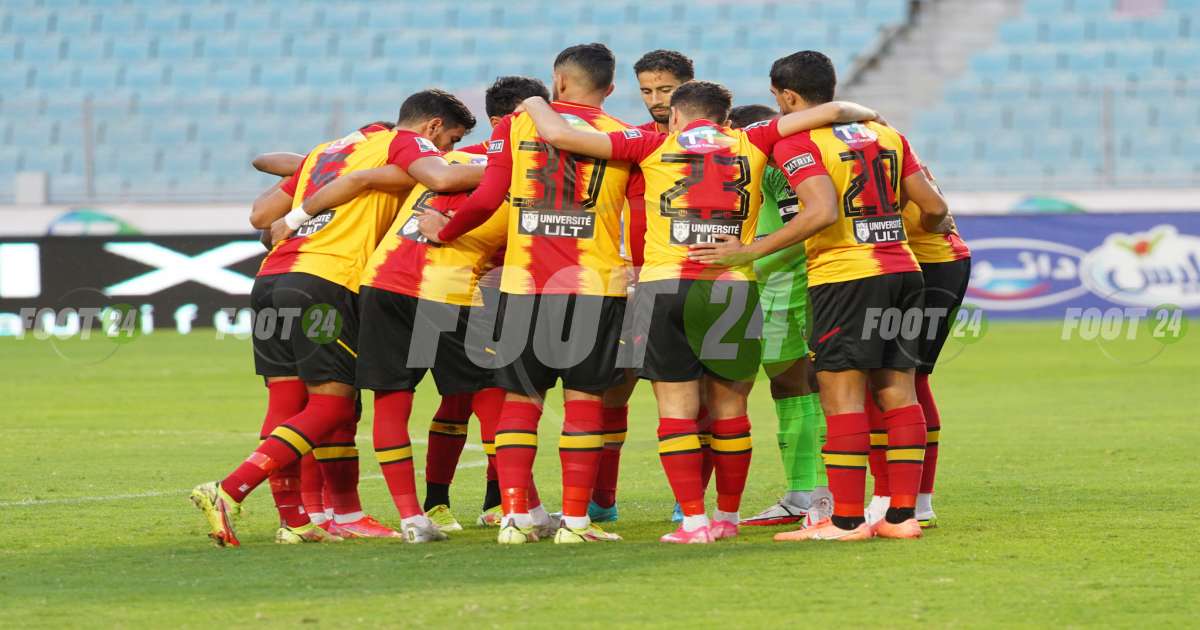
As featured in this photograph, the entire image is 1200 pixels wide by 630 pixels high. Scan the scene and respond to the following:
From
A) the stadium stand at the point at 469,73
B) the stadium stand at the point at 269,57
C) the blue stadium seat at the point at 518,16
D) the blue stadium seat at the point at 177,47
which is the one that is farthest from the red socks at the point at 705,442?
the blue stadium seat at the point at 177,47

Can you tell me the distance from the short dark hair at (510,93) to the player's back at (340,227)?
2.04ft

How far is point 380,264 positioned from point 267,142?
1737 cm

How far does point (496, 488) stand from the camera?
7051 millimetres

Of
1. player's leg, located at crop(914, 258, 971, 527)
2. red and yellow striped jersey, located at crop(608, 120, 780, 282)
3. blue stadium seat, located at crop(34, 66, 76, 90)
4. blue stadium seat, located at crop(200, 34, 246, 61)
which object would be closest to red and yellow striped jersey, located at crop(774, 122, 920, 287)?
red and yellow striped jersey, located at crop(608, 120, 780, 282)

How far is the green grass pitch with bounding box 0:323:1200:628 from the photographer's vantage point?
460 centimetres

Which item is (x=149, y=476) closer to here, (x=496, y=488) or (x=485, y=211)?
(x=496, y=488)

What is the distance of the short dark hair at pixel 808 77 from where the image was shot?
20.4 ft

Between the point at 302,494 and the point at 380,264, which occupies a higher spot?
the point at 380,264

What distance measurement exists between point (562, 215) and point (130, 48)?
2212cm

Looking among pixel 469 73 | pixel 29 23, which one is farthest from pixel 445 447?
pixel 29 23

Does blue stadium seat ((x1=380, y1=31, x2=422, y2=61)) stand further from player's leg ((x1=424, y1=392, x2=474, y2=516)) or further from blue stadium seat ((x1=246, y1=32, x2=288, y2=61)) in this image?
player's leg ((x1=424, y1=392, x2=474, y2=516))

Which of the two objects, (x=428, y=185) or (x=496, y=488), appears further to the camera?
(x=496, y=488)

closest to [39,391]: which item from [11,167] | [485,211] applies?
[485,211]

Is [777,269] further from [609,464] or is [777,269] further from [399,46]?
[399,46]
